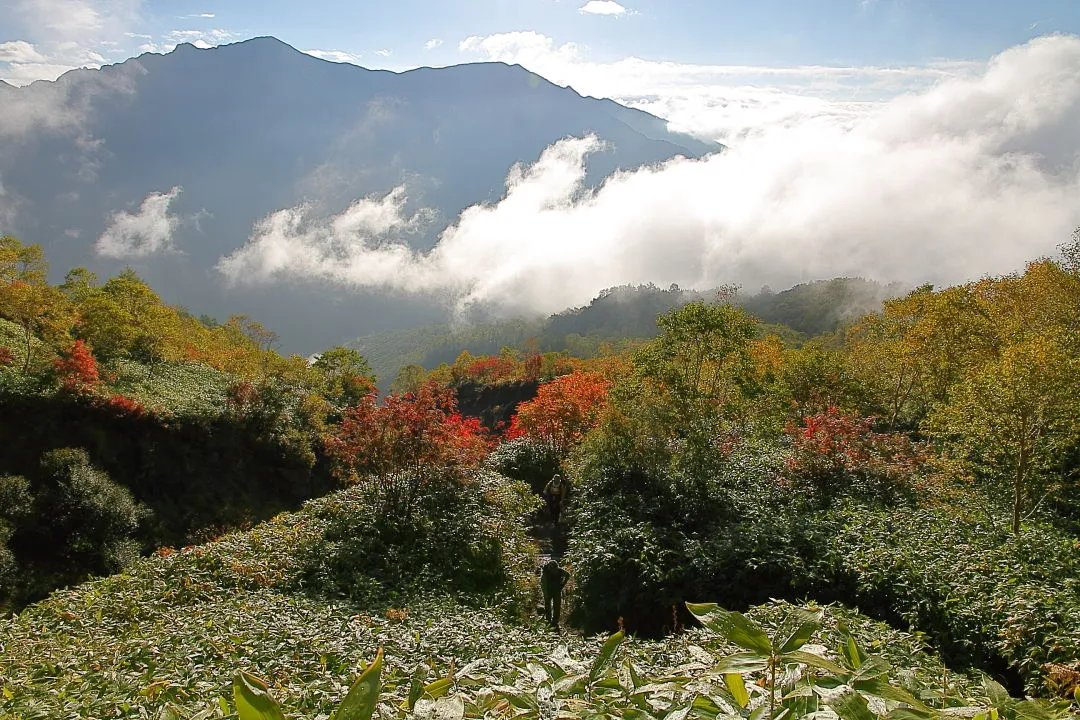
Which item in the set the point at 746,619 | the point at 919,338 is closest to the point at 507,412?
the point at 919,338

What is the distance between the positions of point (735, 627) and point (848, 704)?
0.70ft

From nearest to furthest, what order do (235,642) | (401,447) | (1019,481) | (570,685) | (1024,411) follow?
(570,685), (235,642), (1024,411), (1019,481), (401,447)

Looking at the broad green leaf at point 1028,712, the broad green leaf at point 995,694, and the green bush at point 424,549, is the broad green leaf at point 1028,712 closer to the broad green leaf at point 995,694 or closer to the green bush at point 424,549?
the broad green leaf at point 995,694

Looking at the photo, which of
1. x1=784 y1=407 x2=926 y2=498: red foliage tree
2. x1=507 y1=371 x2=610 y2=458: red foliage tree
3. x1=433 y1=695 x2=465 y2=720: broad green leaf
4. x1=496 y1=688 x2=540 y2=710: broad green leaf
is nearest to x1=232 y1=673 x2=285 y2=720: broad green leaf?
x1=433 y1=695 x2=465 y2=720: broad green leaf

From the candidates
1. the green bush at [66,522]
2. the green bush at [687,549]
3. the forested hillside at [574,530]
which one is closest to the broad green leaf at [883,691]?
the forested hillside at [574,530]

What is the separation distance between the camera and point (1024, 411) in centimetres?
866

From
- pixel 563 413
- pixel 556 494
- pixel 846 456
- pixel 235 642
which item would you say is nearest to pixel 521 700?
pixel 235 642

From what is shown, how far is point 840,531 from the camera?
888 centimetres

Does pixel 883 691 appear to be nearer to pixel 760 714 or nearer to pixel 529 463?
pixel 760 714

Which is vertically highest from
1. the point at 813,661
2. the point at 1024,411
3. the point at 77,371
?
the point at 813,661

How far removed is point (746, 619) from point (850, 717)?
0.78 feet

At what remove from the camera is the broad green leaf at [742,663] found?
1.00 metres

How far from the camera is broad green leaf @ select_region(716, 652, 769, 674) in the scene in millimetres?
998

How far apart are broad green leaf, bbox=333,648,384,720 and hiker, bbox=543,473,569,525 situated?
46.1ft
